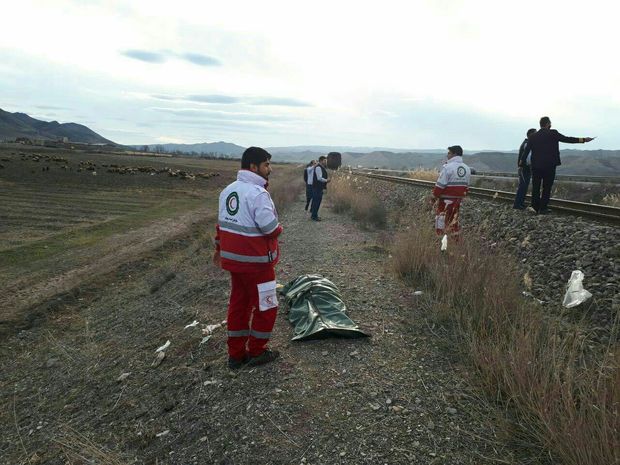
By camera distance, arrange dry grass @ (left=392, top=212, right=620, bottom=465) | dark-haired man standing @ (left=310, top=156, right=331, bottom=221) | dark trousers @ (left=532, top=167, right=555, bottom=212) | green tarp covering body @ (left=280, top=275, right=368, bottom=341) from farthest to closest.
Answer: dark-haired man standing @ (left=310, top=156, right=331, bottom=221)
dark trousers @ (left=532, top=167, right=555, bottom=212)
green tarp covering body @ (left=280, top=275, right=368, bottom=341)
dry grass @ (left=392, top=212, right=620, bottom=465)

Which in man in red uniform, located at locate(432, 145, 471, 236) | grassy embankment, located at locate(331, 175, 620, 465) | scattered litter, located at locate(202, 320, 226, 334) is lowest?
scattered litter, located at locate(202, 320, 226, 334)

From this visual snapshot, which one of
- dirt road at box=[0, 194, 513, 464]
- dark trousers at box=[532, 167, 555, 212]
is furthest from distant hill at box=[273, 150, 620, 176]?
dirt road at box=[0, 194, 513, 464]

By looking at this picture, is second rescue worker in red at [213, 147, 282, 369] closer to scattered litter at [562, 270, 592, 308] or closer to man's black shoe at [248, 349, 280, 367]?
man's black shoe at [248, 349, 280, 367]

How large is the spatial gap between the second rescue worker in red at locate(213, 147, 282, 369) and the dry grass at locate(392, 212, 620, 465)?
1959 mm

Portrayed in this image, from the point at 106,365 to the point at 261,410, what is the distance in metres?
3.08

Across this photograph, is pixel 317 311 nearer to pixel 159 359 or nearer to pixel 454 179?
pixel 159 359

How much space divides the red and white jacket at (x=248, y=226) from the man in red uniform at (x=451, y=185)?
5060 mm

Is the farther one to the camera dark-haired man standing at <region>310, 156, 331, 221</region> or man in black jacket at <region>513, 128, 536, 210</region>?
dark-haired man standing at <region>310, 156, 331, 221</region>

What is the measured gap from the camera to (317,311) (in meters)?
5.15

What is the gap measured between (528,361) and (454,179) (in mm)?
5338

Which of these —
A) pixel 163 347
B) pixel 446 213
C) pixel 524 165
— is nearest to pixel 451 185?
pixel 446 213

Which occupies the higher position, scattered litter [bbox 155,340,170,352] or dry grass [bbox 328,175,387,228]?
dry grass [bbox 328,175,387,228]

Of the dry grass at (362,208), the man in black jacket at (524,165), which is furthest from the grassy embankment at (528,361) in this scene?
the dry grass at (362,208)

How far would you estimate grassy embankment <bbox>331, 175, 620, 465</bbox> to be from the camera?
2.58 meters
